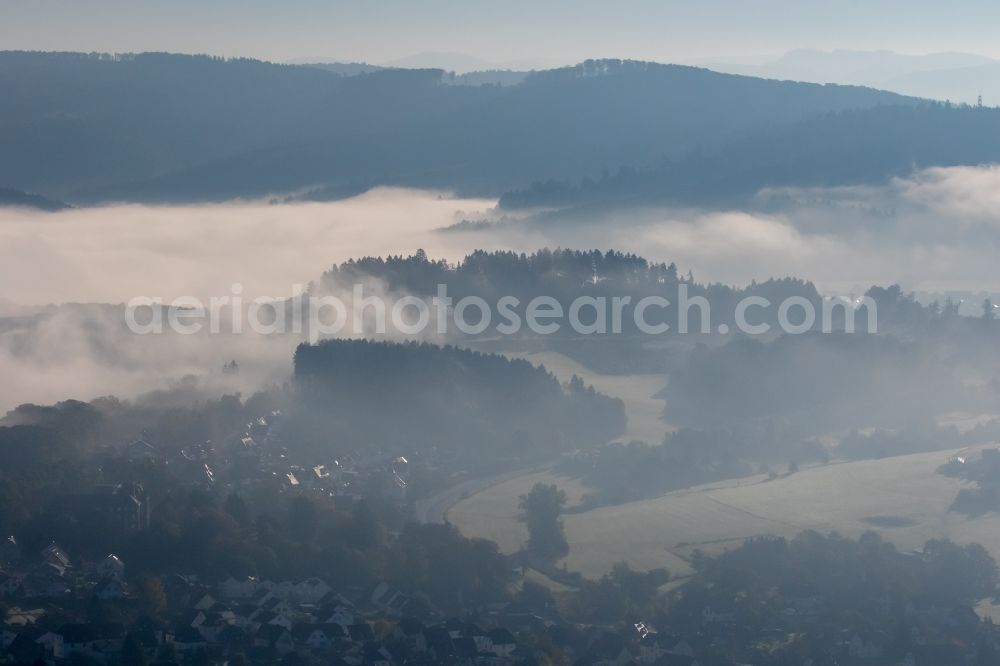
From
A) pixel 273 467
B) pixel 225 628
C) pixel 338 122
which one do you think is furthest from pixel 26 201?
pixel 225 628

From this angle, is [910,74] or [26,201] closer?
[26,201]

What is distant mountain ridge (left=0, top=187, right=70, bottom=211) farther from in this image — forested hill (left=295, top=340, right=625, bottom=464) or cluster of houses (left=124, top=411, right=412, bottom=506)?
cluster of houses (left=124, top=411, right=412, bottom=506)

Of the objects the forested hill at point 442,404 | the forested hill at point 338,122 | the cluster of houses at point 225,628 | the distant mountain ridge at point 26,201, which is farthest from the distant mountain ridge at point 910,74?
the cluster of houses at point 225,628

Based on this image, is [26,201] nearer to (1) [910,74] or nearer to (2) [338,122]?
(2) [338,122]

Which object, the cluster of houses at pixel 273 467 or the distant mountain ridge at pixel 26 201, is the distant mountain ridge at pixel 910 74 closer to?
the distant mountain ridge at pixel 26 201

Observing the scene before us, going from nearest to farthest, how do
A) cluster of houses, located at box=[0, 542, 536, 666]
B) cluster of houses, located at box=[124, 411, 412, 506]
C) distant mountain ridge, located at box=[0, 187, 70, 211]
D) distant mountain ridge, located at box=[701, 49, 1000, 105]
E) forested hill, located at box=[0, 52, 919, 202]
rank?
cluster of houses, located at box=[0, 542, 536, 666], cluster of houses, located at box=[124, 411, 412, 506], distant mountain ridge, located at box=[0, 187, 70, 211], forested hill, located at box=[0, 52, 919, 202], distant mountain ridge, located at box=[701, 49, 1000, 105]

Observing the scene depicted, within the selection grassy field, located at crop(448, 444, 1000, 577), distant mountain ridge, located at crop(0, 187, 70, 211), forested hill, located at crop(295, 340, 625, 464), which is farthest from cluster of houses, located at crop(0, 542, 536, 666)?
distant mountain ridge, located at crop(0, 187, 70, 211)
